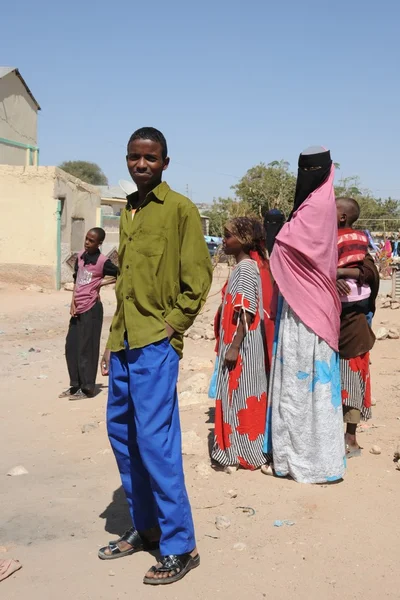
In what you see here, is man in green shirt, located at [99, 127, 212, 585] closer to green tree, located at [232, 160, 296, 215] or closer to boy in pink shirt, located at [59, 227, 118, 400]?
boy in pink shirt, located at [59, 227, 118, 400]

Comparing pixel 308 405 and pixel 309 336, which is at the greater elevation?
pixel 309 336

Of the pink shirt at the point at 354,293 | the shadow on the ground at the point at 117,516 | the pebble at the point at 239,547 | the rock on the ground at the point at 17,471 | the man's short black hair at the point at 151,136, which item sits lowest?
the rock on the ground at the point at 17,471

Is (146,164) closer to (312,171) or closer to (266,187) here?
(312,171)

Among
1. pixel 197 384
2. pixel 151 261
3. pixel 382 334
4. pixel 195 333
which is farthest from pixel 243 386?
pixel 195 333

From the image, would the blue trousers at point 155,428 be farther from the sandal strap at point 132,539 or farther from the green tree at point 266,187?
the green tree at point 266,187

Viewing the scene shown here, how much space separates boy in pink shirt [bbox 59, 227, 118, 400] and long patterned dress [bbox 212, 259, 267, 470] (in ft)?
8.28

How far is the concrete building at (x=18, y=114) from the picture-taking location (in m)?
23.4

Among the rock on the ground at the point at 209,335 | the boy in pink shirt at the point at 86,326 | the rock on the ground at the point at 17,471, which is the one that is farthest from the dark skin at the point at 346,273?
the rock on the ground at the point at 209,335

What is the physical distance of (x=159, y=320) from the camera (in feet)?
9.30

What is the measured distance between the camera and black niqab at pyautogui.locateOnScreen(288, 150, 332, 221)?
12.8 feet

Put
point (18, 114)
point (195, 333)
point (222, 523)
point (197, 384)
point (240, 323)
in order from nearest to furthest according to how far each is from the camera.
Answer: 1. point (222, 523)
2. point (240, 323)
3. point (197, 384)
4. point (195, 333)
5. point (18, 114)

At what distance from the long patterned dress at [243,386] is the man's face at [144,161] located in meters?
1.53

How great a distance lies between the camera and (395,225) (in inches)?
1468

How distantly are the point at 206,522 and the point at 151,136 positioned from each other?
77.8 inches
